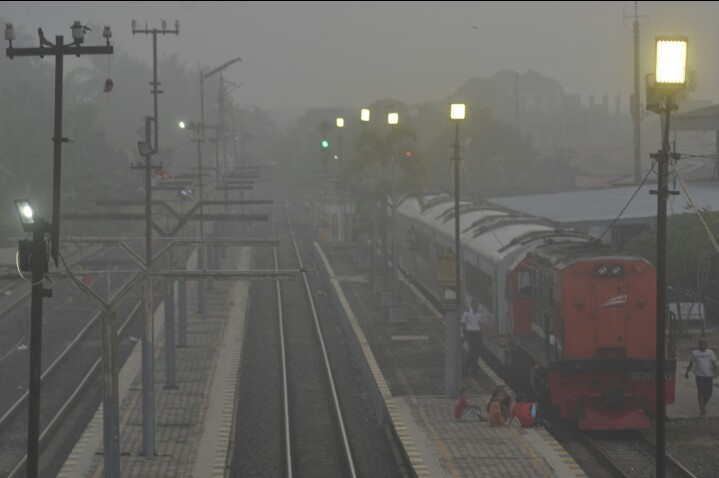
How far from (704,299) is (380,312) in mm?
10617

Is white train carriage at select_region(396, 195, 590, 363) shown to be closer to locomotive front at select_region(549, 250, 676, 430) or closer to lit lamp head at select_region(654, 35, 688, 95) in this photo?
locomotive front at select_region(549, 250, 676, 430)

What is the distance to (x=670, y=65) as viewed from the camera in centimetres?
1377

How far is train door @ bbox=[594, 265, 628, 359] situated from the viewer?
20.8 meters

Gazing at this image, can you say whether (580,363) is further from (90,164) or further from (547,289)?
(90,164)

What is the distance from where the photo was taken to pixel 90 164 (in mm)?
69125

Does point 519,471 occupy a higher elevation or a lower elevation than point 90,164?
lower

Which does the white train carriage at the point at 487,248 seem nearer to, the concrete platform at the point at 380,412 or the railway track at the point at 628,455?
the concrete platform at the point at 380,412

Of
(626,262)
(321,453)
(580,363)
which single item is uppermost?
(626,262)

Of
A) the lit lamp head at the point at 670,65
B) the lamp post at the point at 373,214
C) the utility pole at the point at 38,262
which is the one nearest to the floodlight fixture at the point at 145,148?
the utility pole at the point at 38,262

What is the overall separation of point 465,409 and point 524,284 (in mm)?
3478

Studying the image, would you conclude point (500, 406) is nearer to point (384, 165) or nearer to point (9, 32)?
point (9, 32)

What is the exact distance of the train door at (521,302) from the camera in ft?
78.4

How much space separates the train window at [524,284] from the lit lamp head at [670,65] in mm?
10281

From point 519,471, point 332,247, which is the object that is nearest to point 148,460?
point 519,471
